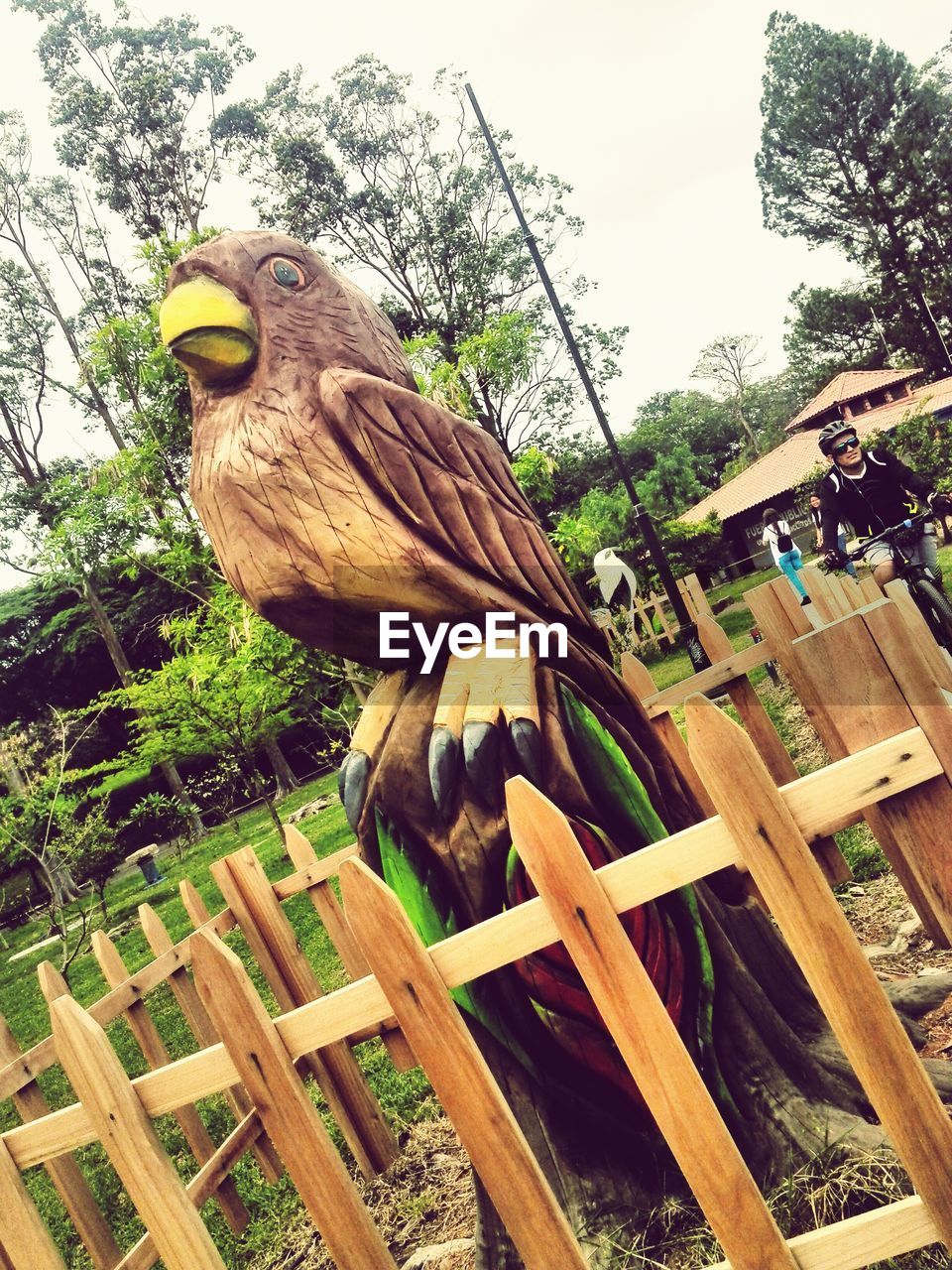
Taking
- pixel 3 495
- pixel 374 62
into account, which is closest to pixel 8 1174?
pixel 374 62

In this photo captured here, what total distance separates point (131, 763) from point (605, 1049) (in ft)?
26.7

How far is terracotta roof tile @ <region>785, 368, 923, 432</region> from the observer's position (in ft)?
76.8

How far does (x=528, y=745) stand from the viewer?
1746 millimetres

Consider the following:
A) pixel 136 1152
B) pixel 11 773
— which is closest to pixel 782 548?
pixel 136 1152

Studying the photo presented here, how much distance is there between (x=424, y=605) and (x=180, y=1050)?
13.6ft

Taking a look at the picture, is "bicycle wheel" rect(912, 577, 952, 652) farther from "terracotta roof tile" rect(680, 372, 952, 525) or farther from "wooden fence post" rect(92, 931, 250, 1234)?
"terracotta roof tile" rect(680, 372, 952, 525)

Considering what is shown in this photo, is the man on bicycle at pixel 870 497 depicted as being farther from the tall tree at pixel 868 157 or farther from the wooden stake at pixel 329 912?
the tall tree at pixel 868 157

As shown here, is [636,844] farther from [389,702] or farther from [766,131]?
[766,131]

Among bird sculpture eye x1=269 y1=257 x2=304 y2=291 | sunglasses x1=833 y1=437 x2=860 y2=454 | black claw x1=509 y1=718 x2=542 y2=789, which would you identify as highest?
bird sculpture eye x1=269 y1=257 x2=304 y2=291

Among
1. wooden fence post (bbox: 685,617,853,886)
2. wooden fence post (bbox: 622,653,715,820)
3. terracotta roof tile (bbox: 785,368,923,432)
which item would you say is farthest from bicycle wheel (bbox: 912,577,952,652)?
terracotta roof tile (bbox: 785,368,923,432)

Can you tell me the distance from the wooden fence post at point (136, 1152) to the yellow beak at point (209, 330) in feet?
5.14

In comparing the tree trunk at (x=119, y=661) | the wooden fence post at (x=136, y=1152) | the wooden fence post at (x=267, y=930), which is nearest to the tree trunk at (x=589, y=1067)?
the wooden fence post at (x=136, y=1152)

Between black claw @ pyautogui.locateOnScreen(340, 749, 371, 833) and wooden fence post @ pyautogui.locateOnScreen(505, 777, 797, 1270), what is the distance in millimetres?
671

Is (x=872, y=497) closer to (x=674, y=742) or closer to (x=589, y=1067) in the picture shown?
(x=674, y=742)
